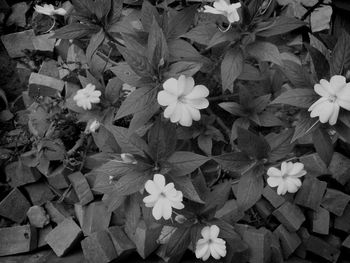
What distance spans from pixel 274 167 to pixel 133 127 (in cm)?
42

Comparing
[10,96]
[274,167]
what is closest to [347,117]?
[274,167]

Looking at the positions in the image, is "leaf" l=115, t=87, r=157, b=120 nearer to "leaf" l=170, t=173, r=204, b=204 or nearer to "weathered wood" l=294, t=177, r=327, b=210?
"leaf" l=170, t=173, r=204, b=204

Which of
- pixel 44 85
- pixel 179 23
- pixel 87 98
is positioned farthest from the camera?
pixel 44 85

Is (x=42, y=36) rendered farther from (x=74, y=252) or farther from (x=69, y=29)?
(x=74, y=252)

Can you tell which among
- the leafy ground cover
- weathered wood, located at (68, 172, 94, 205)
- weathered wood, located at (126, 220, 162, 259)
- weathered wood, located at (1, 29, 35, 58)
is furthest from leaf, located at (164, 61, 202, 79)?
weathered wood, located at (1, 29, 35, 58)

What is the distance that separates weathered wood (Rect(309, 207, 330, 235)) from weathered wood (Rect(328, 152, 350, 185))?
0.13m

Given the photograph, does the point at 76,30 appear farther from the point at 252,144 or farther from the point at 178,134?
the point at 252,144

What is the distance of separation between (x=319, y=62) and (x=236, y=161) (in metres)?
0.35

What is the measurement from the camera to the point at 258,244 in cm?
150

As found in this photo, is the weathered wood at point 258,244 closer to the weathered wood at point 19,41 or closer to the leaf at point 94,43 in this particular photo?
the leaf at point 94,43

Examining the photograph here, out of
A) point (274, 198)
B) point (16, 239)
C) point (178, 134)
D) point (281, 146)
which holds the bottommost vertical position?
point (16, 239)

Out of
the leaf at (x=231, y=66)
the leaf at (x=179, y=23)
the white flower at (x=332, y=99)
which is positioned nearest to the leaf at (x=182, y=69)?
the leaf at (x=231, y=66)

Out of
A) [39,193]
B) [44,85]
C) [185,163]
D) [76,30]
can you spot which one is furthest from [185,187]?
[44,85]

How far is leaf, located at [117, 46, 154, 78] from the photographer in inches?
46.3
